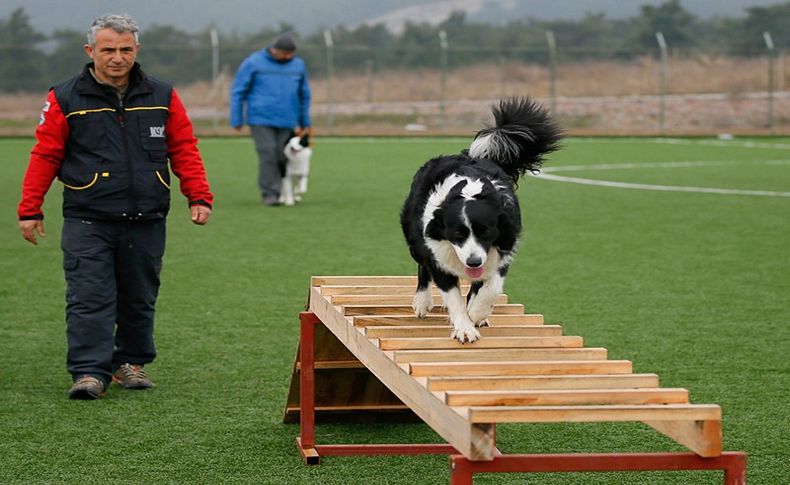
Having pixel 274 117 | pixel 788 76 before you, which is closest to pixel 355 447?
pixel 274 117

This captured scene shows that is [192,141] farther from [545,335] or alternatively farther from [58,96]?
[545,335]

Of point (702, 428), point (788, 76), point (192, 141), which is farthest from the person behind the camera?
point (788, 76)

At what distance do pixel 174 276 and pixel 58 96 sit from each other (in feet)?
13.7

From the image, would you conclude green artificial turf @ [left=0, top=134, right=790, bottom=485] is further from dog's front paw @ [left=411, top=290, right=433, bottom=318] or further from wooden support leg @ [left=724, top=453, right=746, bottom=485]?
wooden support leg @ [left=724, top=453, right=746, bottom=485]

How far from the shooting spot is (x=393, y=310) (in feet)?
18.2

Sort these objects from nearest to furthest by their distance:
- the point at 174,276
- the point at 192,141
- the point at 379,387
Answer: the point at 379,387 → the point at 192,141 → the point at 174,276

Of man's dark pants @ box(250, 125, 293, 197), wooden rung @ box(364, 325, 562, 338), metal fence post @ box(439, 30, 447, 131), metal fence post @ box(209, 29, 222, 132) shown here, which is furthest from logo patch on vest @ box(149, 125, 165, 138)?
metal fence post @ box(439, 30, 447, 131)

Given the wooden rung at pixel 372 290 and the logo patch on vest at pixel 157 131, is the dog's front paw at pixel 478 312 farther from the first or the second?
the logo patch on vest at pixel 157 131

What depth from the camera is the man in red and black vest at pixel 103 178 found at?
6238 mm

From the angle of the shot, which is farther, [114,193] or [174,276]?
[174,276]

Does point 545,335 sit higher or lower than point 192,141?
lower

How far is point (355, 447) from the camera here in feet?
17.7

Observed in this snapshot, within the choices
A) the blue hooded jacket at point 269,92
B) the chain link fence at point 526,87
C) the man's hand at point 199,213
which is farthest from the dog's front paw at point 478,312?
the chain link fence at point 526,87

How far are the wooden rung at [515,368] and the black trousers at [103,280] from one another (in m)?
2.55
